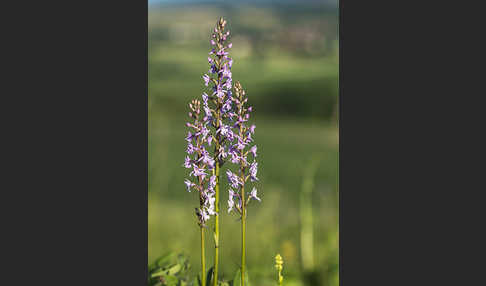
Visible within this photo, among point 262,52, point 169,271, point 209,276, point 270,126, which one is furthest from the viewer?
point 270,126

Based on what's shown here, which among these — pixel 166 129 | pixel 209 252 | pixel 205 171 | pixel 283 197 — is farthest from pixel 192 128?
pixel 283 197

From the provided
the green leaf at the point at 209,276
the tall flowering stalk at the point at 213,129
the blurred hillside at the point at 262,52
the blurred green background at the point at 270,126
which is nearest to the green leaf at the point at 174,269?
the blurred green background at the point at 270,126

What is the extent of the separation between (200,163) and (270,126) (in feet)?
6.28

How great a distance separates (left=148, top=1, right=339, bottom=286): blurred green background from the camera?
7340 mm

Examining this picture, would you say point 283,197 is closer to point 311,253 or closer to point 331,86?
point 311,253

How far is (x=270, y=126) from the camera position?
7.80 meters

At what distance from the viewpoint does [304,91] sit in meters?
8.01

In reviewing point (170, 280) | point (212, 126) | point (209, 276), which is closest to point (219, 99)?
point (212, 126)

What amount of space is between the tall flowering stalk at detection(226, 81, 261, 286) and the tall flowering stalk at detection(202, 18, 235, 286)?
70mm

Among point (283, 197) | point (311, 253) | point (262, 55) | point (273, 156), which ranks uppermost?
point (262, 55)

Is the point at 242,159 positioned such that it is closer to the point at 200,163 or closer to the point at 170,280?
the point at 200,163

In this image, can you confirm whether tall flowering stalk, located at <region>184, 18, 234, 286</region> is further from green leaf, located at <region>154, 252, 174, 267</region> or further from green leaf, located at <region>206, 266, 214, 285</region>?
green leaf, located at <region>154, 252, 174, 267</region>

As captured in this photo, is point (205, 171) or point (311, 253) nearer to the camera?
point (205, 171)

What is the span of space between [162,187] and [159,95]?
1.13 meters
